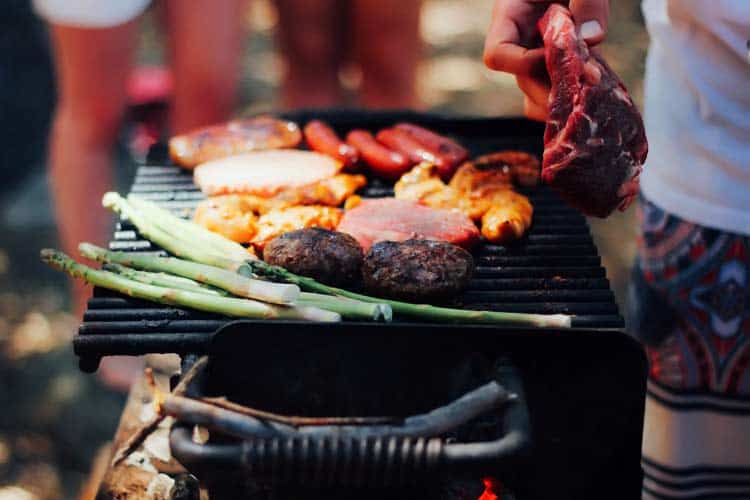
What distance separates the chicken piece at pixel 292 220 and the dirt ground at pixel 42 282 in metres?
2.38

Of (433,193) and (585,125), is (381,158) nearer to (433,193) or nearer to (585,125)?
(433,193)

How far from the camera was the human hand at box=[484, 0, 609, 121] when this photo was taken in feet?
8.55

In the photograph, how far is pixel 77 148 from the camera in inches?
201

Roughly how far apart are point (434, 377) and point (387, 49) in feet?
12.7

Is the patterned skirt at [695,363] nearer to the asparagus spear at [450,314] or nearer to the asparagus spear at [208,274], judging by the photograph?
the asparagus spear at [450,314]

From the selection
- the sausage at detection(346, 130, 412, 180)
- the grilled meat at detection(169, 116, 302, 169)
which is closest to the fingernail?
the sausage at detection(346, 130, 412, 180)

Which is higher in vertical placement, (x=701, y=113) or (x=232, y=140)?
(x=701, y=113)

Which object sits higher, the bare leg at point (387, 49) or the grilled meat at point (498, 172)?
the grilled meat at point (498, 172)

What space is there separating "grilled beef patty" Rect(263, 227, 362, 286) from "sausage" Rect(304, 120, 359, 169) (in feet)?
2.62

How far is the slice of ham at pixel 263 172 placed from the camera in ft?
10.9

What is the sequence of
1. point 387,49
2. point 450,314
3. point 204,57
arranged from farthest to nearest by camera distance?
point 387,49 < point 204,57 < point 450,314

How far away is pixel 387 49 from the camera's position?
19.3 ft

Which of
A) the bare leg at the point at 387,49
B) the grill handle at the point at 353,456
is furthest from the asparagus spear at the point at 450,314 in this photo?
the bare leg at the point at 387,49

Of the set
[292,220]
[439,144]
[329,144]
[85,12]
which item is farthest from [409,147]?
[85,12]
